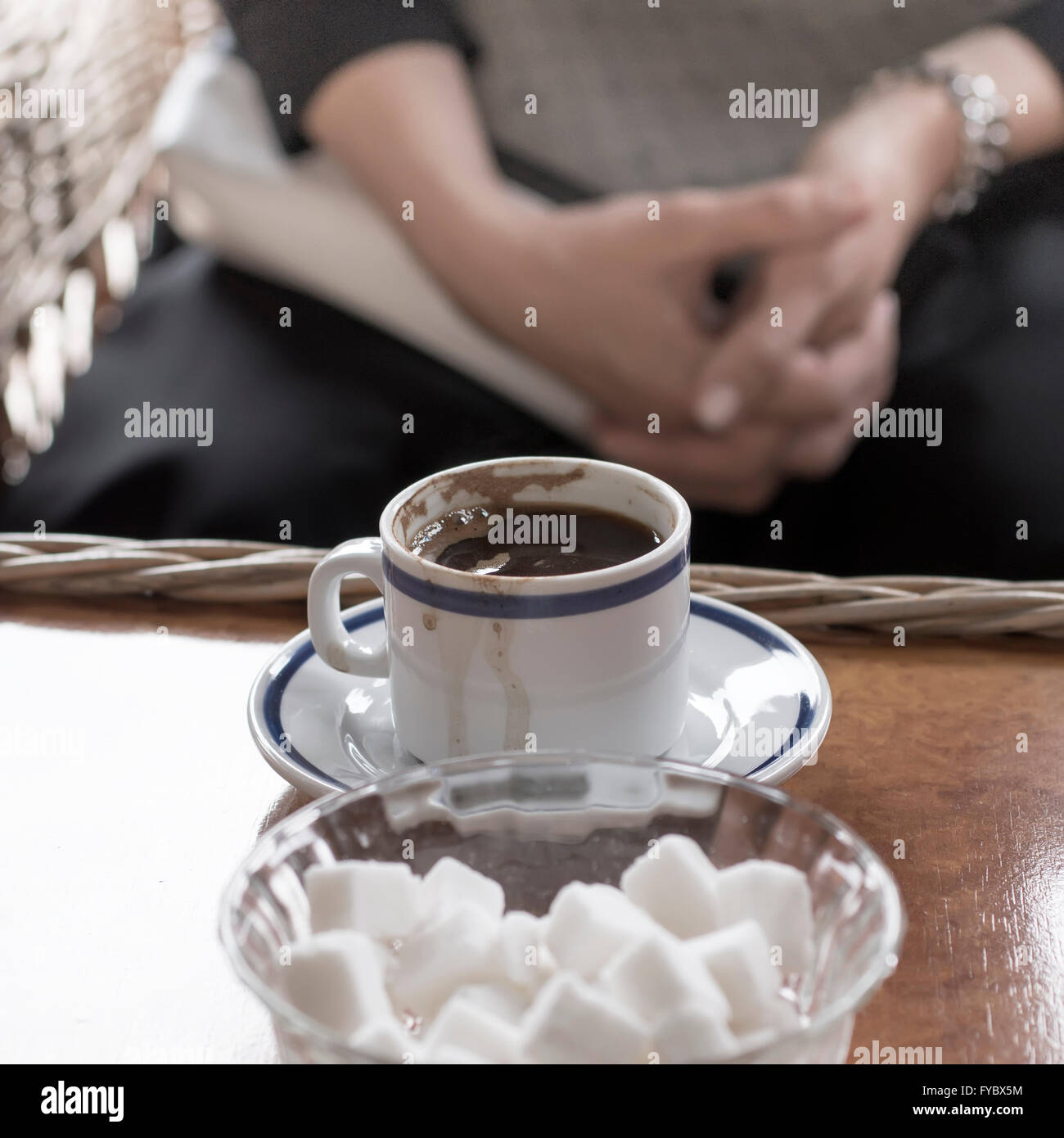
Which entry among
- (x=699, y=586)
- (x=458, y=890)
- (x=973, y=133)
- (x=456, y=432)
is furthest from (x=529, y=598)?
(x=973, y=133)

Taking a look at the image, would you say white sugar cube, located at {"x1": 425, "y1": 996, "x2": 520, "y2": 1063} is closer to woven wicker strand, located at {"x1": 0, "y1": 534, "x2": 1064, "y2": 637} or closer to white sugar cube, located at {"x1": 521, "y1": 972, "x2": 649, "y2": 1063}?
white sugar cube, located at {"x1": 521, "y1": 972, "x2": 649, "y2": 1063}

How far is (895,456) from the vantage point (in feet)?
3.55

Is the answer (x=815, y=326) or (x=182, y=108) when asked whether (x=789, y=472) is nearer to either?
(x=815, y=326)

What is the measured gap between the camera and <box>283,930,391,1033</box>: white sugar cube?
1.12 feet

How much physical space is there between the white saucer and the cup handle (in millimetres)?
25

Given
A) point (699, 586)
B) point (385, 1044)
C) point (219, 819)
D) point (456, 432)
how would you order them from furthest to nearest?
point (456, 432) < point (699, 586) < point (219, 819) < point (385, 1044)

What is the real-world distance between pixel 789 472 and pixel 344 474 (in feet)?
1.39

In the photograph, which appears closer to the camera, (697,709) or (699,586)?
(697,709)

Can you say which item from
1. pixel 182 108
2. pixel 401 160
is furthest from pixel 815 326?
pixel 182 108

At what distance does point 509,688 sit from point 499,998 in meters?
0.16

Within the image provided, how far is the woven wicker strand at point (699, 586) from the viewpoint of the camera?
67cm

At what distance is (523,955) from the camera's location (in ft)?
1.21

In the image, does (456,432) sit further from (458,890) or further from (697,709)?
(458,890)
